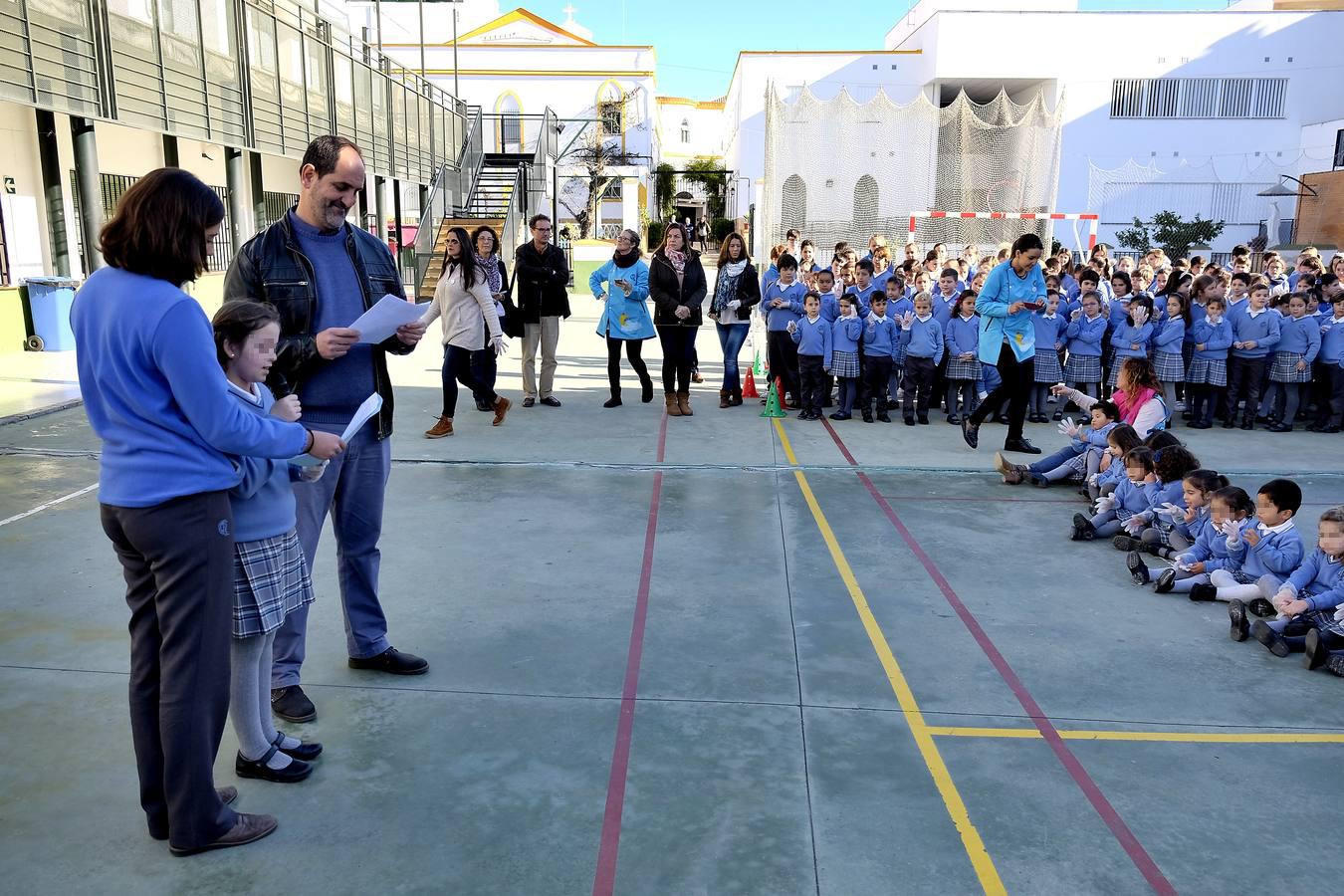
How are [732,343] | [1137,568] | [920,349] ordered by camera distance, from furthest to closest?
[732,343]
[920,349]
[1137,568]

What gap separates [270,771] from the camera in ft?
10.5

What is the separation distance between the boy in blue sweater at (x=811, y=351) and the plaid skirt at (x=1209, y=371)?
3527 millimetres

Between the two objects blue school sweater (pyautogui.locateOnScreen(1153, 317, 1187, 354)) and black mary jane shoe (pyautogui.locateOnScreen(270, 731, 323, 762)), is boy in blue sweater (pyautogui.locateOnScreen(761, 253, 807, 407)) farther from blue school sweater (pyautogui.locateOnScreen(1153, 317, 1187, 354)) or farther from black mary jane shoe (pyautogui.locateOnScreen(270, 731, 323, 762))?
black mary jane shoe (pyautogui.locateOnScreen(270, 731, 323, 762))

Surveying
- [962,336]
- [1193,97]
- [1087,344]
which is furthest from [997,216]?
[1193,97]

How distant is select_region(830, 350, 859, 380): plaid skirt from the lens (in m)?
9.66

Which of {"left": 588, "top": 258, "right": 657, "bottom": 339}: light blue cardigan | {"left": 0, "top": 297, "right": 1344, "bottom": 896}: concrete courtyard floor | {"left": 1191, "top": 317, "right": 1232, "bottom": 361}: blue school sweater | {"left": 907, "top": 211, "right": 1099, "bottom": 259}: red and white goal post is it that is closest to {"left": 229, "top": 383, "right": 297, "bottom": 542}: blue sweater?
{"left": 0, "top": 297, "right": 1344, "bottom": 896}: concrete courtyard floor

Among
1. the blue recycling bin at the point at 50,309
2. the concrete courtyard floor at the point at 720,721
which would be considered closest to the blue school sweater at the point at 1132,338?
the concrete courtyard floor at the point at 720,721

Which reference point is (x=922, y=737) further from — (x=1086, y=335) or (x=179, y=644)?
(x=1086, y=335)

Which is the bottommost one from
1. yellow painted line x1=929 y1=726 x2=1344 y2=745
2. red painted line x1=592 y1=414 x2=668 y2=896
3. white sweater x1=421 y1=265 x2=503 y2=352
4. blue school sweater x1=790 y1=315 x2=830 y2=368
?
yellow painted line x1=929 y1=726 x2=1344 y2=745

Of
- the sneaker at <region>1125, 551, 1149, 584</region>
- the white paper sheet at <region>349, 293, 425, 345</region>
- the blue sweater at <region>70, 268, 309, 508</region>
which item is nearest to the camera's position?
the blue sweater at <region>70, 268, 309, 508</region>

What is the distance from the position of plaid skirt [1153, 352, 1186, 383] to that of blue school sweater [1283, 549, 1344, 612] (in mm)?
5487

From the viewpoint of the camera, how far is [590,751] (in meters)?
3.47

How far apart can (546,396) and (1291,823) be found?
320 inches

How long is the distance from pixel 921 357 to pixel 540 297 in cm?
375
